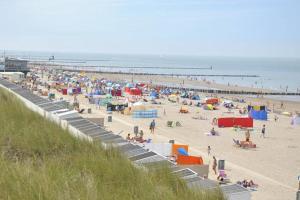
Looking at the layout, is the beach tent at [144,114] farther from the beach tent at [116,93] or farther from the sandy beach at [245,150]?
the beach tent at [116,93]

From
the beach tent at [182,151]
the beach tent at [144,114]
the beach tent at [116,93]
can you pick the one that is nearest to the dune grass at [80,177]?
the beach tent at [182,151]

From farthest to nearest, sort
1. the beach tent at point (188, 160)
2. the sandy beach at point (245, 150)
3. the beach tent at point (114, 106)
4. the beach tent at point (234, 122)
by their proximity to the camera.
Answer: the beach tent at point (114, 106) < the beach tent at point (234, 122) < the sandy beach at point (245, 150) < the beach tent at point (188, 160)

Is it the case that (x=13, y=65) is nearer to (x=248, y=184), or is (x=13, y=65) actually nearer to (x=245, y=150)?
(x=245, y=150)

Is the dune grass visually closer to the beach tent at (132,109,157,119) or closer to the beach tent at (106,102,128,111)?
the beach tent at (132,109,157,119)

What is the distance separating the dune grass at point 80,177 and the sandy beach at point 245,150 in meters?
6.96

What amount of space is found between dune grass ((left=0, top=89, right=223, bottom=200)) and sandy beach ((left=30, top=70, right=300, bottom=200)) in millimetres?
6961

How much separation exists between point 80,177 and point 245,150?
15992 millimetres

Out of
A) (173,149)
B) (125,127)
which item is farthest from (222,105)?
(173,149)

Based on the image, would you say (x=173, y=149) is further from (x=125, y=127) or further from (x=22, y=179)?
(x=22, y=179)

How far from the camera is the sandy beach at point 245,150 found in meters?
14.5

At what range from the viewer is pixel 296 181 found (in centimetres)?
1480

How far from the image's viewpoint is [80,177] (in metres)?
4.48

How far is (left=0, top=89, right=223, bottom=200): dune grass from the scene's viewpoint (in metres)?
3.84

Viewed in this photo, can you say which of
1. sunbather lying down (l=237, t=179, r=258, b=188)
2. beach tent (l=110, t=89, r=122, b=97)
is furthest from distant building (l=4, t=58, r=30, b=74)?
sunbather lying down (l=237, t=179, r=258, b=188)
